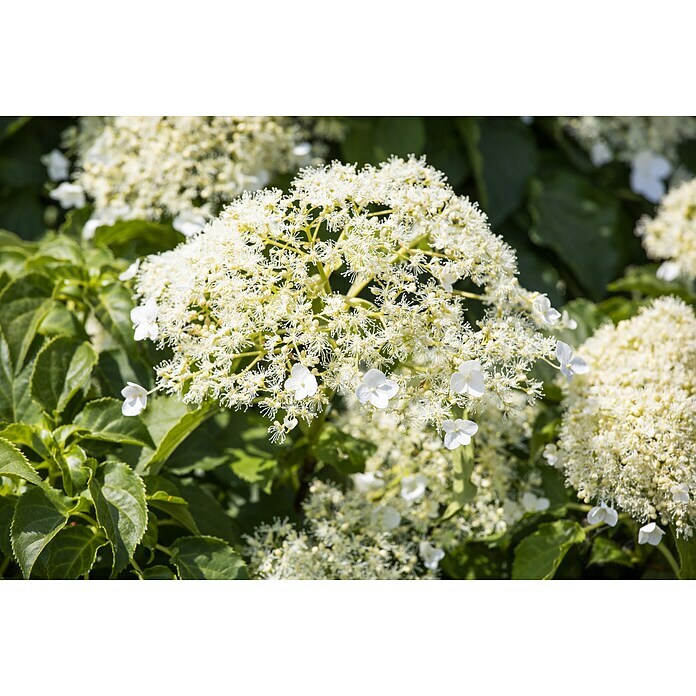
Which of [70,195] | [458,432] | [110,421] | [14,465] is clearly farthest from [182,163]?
[458,432]

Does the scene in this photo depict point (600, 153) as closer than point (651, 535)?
No

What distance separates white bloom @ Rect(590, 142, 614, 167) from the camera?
2.01 m

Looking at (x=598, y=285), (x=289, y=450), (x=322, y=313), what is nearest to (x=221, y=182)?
(x=289, y=450)

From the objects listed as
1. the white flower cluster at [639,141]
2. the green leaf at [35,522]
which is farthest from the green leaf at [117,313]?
the white flower cluster at [639,141]

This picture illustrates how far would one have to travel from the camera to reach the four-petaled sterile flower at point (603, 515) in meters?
1.12

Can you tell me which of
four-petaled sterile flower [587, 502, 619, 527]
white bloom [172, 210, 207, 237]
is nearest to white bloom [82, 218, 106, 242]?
white bloom [172, 210, 207, 237]

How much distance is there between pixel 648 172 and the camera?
6.56 feet

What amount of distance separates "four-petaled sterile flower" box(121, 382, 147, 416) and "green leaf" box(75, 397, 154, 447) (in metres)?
0.06

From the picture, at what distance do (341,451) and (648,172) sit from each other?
3.82 ft

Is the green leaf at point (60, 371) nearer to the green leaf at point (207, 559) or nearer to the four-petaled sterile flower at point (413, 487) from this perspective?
the green leaf at point (207, 559)

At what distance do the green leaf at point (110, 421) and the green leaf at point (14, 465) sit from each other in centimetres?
10

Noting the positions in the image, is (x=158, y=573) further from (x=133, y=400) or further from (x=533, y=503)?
(x=533, y=503)

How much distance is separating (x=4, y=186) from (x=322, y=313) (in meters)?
1.15

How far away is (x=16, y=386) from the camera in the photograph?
47.4 inches
